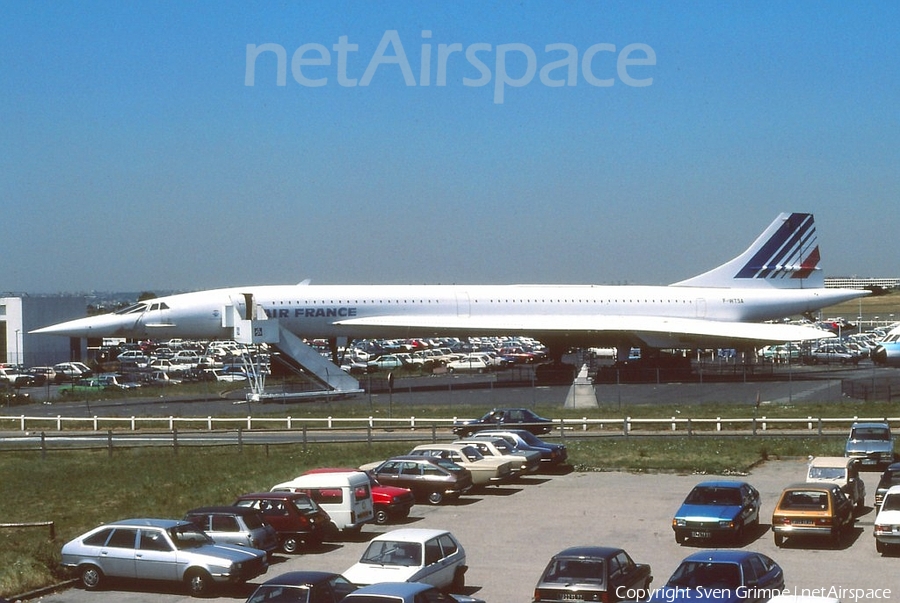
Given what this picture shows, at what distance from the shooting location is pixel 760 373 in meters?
68.1

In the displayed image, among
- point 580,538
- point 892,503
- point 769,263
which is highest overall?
point 769,263

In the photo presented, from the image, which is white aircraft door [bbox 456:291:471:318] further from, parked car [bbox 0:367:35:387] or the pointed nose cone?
parked car [bbox 0:367:35:387]

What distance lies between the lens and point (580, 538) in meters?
21.2

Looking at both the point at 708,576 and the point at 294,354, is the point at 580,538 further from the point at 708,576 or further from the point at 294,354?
the point at 294,354

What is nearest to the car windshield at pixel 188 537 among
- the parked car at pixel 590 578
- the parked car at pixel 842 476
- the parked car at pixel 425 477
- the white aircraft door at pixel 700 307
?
the parked car at pixel 590 578

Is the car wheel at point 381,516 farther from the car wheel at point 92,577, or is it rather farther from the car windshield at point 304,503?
the car wheel at point 92,577

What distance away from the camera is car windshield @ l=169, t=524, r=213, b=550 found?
17734 mm

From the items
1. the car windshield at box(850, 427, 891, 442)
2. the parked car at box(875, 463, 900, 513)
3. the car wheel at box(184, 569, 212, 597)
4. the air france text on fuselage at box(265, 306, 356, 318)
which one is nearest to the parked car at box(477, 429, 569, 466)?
the car windshield at box(850, 427, 891, 442)

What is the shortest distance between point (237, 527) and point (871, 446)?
19.0 m

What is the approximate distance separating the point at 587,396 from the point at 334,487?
29765 mm

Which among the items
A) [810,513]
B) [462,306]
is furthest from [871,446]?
[462,306]

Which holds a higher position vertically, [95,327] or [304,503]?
[95,327]

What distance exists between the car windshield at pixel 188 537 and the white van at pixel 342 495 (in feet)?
12.0

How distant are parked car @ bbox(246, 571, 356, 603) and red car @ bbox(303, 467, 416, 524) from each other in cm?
809
